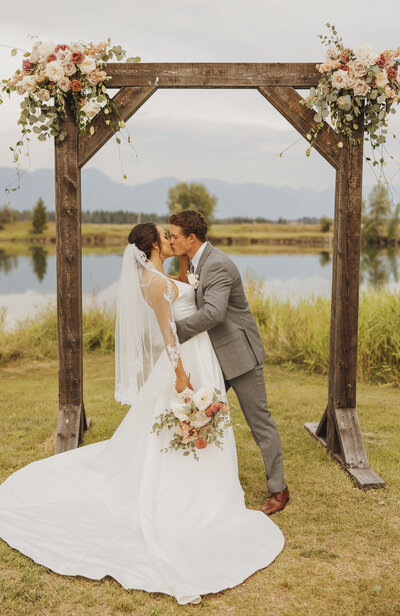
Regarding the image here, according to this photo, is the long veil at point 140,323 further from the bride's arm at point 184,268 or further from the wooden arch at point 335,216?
the wooden arch at point 335,216

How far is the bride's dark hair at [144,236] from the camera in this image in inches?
159

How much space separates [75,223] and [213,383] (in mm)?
1792

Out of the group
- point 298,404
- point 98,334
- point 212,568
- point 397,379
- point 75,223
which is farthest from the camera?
point 98,334

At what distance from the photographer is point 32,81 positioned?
14.9ft

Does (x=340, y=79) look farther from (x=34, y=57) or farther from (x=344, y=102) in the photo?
(x=34, y=57)

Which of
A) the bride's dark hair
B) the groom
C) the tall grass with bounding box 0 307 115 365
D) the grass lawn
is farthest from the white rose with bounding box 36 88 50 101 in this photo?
the tall grass with bounding box 0 307 115 365

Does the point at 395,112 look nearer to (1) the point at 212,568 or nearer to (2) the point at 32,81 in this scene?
(2) the point at 32,81

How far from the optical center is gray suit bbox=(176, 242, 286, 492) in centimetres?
390

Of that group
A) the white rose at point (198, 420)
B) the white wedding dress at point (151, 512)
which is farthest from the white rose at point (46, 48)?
the white rose at point (198, 420)

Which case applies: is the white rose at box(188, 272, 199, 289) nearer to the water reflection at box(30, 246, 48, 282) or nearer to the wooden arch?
the wooden arch

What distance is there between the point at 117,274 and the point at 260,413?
7.98 m

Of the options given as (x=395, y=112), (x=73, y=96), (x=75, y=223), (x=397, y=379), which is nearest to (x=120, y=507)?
(x=75, y=223)

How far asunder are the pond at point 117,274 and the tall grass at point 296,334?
1.05ft

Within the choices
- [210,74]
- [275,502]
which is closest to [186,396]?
[275,502]
